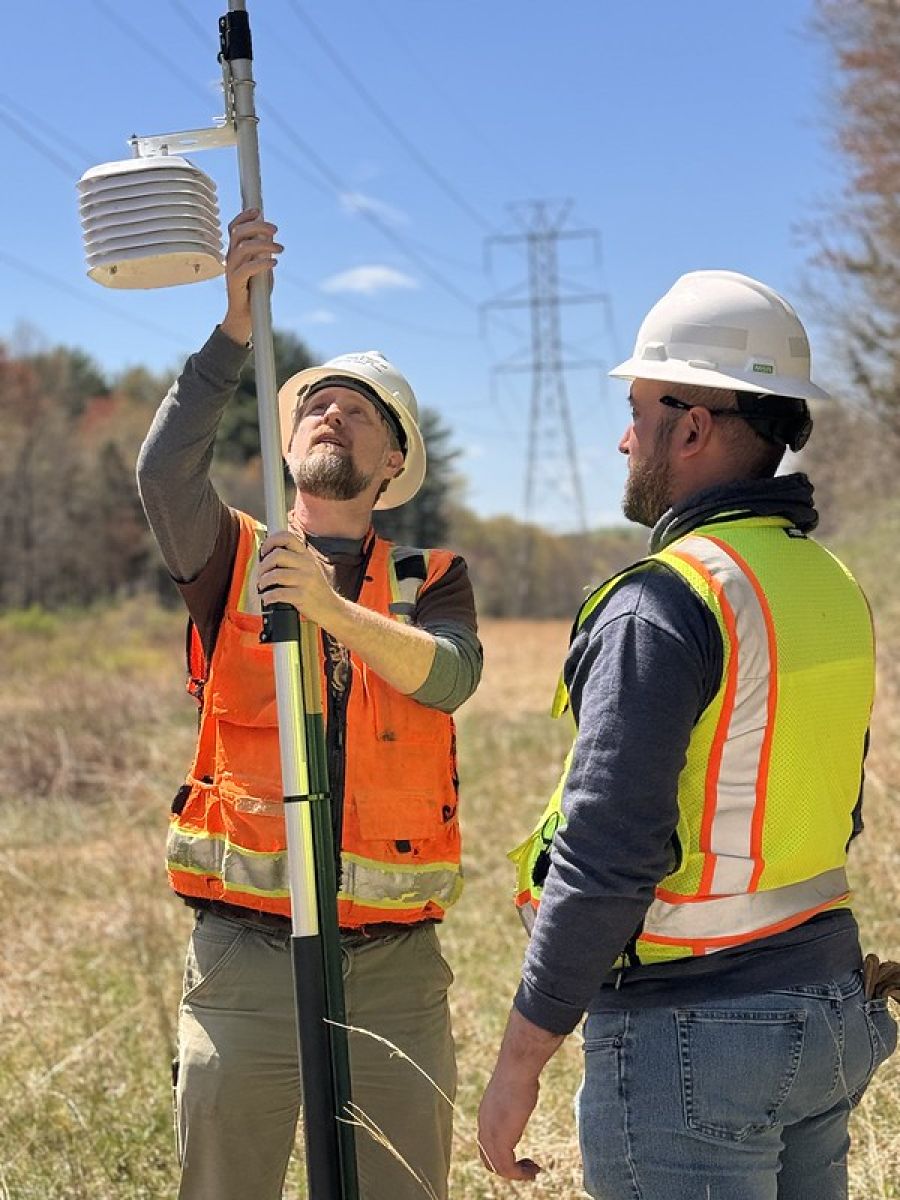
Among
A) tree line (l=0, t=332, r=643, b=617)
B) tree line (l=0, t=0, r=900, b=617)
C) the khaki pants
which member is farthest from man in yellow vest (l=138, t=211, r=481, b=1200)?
tree line (l=0, t=332, r=643, b=617)

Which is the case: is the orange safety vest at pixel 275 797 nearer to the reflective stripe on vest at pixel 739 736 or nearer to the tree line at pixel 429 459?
the reflective stripe on vest at pixel 739 736

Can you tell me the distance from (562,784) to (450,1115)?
133 centimetres

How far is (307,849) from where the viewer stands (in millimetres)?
2486

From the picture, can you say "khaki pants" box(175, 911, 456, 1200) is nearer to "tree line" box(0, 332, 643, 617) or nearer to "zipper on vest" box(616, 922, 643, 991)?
"zipper on vest" box(616, 922, 643, 991)

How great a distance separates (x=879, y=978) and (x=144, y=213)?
1.82 m

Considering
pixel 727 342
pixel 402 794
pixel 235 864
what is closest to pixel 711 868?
pixel 727 342

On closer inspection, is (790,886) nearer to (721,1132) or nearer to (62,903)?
(721,1132)

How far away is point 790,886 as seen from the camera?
2.07 metres

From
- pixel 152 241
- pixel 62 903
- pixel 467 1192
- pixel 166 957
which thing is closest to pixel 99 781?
pixel 62 903

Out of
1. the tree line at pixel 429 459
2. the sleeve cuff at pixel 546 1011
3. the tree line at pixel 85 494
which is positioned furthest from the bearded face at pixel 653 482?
the tree line at pixel 85 494

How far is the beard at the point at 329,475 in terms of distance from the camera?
317cm

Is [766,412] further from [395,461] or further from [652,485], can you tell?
[395,461]

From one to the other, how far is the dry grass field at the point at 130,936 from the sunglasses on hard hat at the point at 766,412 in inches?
69.5

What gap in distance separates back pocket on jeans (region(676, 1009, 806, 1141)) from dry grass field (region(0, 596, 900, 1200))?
4.23 feet
